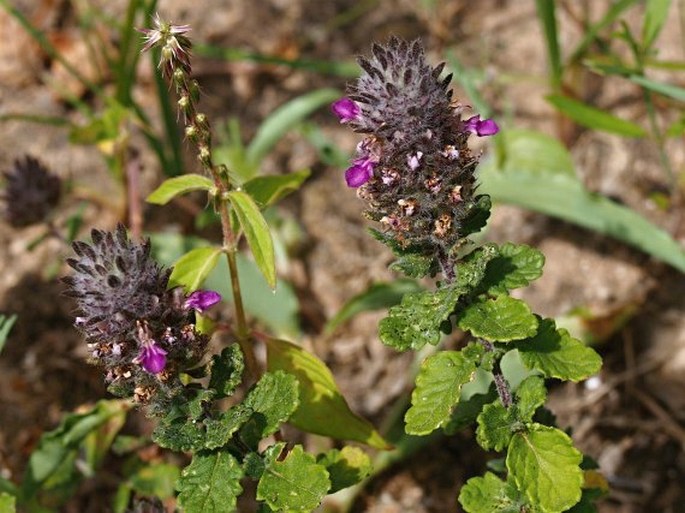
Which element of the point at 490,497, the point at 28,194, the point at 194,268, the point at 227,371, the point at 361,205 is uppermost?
the point at 28,194

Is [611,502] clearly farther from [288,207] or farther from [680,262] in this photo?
[288,207]

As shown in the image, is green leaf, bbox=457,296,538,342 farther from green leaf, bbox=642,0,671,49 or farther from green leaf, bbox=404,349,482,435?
green leaf, bbox=642,0,671,49

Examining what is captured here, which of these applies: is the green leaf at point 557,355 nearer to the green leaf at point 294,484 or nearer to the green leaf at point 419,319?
the green leaf at point 419,319

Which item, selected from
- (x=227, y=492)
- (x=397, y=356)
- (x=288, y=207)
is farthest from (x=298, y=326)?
(x=227, y=492)

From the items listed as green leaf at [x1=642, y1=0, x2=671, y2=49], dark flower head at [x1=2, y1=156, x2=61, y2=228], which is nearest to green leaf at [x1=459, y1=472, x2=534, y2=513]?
green leaf at [x1=642, y1=0, x2=671, y2=49]

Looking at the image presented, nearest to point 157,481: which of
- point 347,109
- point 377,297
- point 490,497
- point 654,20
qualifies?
point 377,297

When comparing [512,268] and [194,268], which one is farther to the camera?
[194,268]

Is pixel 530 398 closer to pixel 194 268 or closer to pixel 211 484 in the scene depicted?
pixel 211 484
